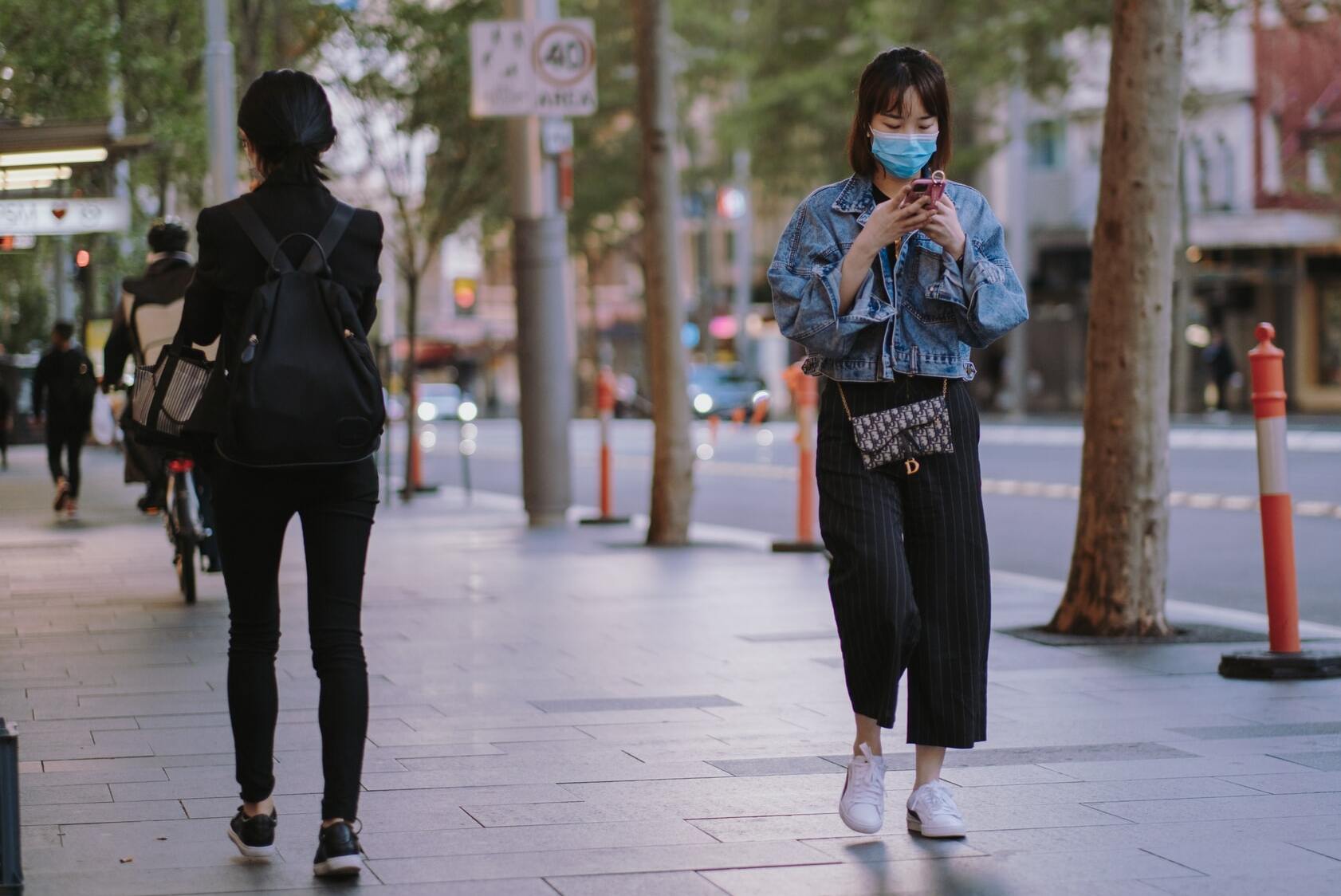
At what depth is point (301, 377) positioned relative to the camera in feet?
15.8

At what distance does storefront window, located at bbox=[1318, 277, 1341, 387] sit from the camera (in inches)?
1948

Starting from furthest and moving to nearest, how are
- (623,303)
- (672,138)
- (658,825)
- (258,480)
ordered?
(623,303) < (672,138) < (658,825) < (258,480)

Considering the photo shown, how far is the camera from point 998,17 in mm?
40406

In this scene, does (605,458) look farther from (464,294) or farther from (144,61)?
(464,294)

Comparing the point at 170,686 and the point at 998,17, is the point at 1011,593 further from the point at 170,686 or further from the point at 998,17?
the point at 998,17

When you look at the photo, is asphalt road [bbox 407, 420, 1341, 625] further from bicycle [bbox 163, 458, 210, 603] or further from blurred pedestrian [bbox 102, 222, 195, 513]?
blurred pedestrian [bbox 102, 222, 195, 513]

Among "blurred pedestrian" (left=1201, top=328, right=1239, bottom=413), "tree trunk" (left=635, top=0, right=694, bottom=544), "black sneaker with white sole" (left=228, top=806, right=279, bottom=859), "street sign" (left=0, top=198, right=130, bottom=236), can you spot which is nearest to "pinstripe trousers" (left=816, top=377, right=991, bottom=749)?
"black sneaker with white sole" (left=228, top=806, right=279, bottom=859)

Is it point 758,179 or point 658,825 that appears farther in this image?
point 758,179

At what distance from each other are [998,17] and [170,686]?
113ft

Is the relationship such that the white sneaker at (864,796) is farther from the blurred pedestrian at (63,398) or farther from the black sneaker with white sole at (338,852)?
the blurred pedestrian at (63,398)

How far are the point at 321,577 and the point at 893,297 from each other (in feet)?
5.09

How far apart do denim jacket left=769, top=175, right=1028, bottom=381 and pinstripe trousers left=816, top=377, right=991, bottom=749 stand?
6cm

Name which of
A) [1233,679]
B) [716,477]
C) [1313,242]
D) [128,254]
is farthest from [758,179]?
[1233,679]

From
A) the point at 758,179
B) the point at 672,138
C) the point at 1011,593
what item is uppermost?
the point at 758,179
